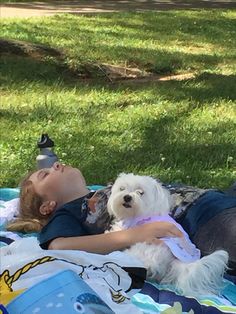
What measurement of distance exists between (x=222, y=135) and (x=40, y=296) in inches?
159

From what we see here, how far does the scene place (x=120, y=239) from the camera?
11.1ft

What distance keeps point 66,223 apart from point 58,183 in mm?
337

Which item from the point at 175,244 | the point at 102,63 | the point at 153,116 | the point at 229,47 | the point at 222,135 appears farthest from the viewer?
the point at 229,47

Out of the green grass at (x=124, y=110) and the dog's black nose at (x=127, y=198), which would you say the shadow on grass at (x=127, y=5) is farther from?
the dog's black nose at (x=127, y=198)

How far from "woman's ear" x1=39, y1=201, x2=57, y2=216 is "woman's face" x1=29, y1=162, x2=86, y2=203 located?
0.03 m

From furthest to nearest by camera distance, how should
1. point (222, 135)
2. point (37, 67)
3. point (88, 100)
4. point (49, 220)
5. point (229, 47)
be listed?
1. point (229, 47)
2. point (37, 67)
3. point (88, 100)
4. point (222, 135)
5. point (49, 220)

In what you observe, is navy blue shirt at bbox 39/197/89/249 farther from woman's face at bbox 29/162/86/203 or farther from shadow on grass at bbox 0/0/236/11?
shadow on grass at bbox 0/0/236/11

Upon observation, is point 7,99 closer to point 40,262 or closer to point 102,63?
point 102,63

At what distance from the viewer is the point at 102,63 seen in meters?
9.34

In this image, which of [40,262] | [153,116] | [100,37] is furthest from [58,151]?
[100,37]

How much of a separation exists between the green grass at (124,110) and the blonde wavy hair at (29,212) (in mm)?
1190

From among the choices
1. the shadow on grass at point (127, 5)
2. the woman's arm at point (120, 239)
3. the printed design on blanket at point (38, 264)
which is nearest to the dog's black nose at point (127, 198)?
the woman's arm at point (120, 239)

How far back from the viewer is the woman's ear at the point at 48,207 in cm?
387

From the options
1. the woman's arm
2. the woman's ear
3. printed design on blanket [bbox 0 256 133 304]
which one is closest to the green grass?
the woman's ear
